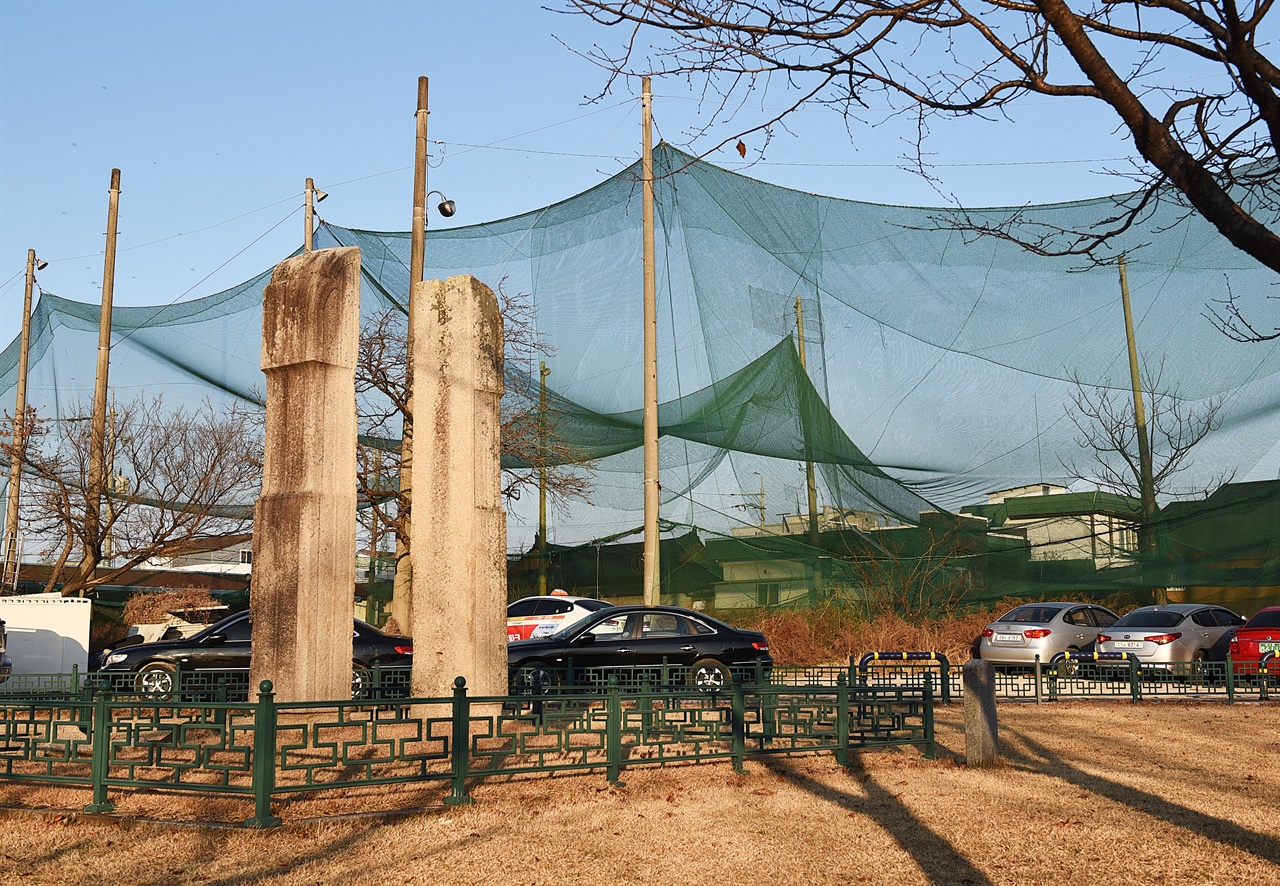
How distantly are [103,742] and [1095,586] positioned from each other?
53.3 feet

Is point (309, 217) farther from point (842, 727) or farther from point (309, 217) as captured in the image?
point (842, 727)

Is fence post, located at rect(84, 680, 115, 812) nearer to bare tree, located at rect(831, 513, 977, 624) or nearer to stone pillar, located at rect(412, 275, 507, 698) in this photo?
stone pillar, located at rect(412, 275, 507, 698)

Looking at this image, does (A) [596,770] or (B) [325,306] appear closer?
(A) [596,770]

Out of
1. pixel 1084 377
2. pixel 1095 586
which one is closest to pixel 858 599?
pixel 1095 586

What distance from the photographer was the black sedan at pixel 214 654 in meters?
15.0

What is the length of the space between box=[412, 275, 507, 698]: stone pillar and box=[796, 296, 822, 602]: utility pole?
366 inches

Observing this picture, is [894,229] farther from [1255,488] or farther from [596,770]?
[596,770]

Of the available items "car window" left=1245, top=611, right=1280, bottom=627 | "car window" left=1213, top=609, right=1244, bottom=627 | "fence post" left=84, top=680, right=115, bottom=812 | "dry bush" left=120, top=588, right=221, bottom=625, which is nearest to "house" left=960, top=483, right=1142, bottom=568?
"car window" left=1213, top=609, right=1244, bottom=627

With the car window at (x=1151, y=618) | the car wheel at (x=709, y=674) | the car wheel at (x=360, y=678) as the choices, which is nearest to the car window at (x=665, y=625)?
the car wheel at (x=709, y=674)

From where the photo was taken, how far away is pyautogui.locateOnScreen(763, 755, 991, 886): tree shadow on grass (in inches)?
255

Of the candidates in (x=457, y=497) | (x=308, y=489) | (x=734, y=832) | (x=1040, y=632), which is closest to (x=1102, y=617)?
(x=1040, y=632)

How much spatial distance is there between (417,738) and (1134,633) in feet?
42.7

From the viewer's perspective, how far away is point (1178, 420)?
62.9 ft

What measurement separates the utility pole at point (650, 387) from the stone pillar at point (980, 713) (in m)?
8.59
